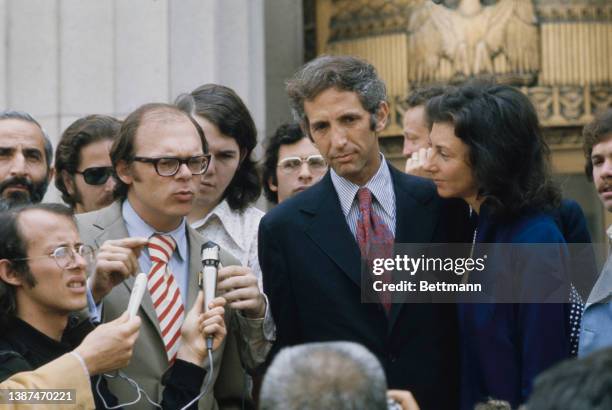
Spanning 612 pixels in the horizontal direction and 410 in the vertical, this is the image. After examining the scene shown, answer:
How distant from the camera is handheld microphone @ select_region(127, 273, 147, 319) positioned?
4230 millimetres

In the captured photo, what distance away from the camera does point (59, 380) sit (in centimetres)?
399

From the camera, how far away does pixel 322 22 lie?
9641 mm

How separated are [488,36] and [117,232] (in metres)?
5.02

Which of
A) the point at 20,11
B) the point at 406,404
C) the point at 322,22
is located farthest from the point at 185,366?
the point at 322,22

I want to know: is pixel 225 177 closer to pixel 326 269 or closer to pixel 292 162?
pixel 292 162

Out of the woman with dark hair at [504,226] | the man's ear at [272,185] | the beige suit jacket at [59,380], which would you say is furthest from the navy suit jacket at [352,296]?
the man's ear at [272,185]

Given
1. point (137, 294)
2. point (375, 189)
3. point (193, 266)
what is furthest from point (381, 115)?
point (137, 294)

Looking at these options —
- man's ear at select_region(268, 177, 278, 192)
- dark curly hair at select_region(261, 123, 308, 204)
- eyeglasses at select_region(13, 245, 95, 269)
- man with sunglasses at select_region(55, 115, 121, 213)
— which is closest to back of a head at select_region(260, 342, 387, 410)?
eyeglasses at select_region(13, 245, 95, 269)

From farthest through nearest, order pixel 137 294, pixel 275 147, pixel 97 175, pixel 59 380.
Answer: pixel 275 147, pixel 97 175, pixel 137 294, pixel 59 380

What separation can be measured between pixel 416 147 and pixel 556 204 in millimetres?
1667

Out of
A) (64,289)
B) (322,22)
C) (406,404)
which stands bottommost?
(406,404)

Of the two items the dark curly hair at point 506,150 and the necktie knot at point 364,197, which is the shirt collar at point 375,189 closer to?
the necktie knot at point 364,197

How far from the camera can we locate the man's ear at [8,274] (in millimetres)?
4305

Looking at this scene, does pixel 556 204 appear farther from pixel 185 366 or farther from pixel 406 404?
pixel 185 366
